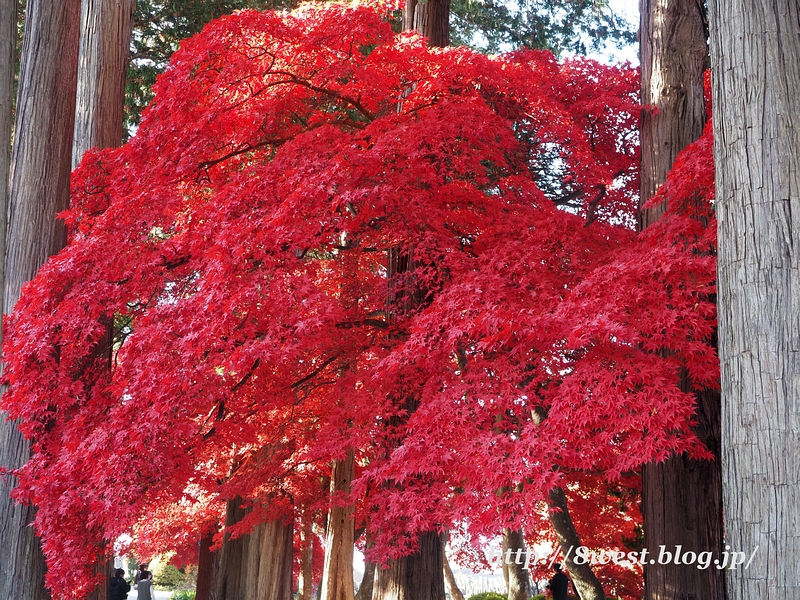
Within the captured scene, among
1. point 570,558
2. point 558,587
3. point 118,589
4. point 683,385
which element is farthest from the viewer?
point 118,589

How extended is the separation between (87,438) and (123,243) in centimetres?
160

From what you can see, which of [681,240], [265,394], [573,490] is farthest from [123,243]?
[573,490]

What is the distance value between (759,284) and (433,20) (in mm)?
6140

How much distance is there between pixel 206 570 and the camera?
44.0 ft

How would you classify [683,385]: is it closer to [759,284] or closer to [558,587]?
[759,284]

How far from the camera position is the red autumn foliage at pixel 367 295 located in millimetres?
4906

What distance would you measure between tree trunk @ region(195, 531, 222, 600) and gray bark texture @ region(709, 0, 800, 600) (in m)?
10.3

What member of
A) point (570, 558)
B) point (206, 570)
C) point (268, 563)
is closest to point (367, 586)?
point (268, 563)

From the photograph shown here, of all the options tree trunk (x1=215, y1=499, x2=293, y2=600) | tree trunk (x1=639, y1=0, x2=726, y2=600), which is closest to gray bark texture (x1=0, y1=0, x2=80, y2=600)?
tree trunk (x1=639, y1=0, x2=726, y2=600)

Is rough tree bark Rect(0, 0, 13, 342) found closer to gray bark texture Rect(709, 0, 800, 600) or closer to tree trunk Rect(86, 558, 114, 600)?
gray bark texture Rect(709, 0, 800, 600)

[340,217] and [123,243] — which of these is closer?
[340,217]

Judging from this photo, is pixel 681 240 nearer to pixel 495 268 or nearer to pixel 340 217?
pixel 495 268

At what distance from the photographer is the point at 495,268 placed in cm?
576

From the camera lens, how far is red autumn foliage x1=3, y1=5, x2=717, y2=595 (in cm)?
491
